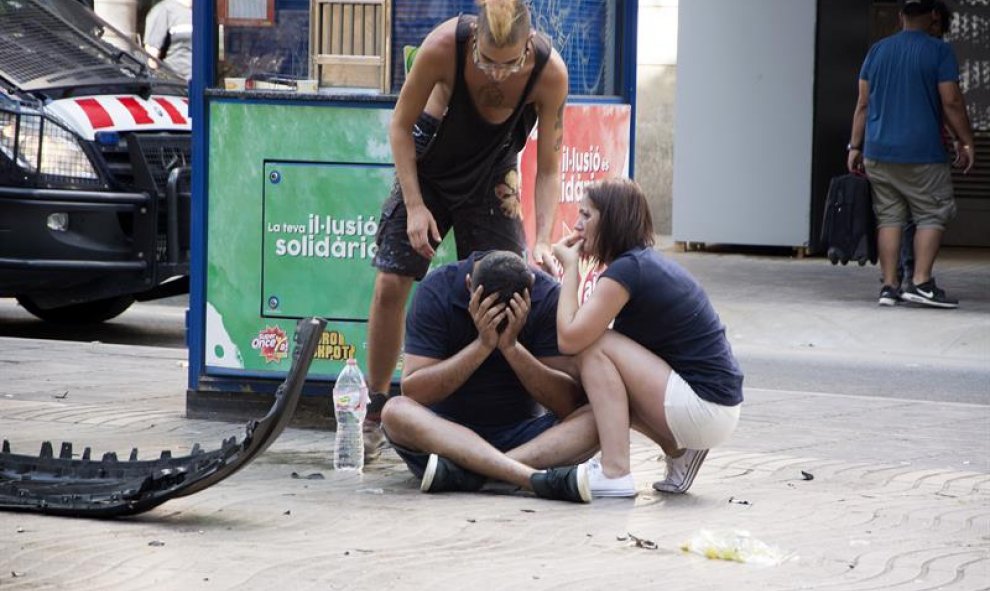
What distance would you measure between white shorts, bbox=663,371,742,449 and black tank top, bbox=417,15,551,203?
42.5 inches

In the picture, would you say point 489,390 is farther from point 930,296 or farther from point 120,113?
point 930,296

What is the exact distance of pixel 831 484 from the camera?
634 centimetres

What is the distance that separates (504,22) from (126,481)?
183cm

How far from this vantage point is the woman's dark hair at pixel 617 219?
6004 millimetres

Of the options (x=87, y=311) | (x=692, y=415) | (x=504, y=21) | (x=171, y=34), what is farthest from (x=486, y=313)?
(x=171, y=34)

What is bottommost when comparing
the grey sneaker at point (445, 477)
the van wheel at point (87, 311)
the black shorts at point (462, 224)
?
the van wheel at point (87, 311)

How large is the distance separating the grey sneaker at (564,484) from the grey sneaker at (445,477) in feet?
0.69

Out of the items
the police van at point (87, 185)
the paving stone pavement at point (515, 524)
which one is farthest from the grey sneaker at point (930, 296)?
the police van at point (87, 185)

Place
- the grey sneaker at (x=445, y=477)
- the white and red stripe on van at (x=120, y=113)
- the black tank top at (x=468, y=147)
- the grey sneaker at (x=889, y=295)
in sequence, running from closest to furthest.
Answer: the grey sneaker at (x=445, y=477)
the black tank top at (x=468, y=147)
the white and red stripe on van at (x=120, y=113)
the grey sneaker at (x=889, y=295)

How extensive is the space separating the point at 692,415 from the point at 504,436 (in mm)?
616

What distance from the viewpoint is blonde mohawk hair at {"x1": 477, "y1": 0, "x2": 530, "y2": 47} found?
593cm

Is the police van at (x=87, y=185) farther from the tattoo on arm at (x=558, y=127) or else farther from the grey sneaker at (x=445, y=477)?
the grey sneaker at (x=445, y=477)

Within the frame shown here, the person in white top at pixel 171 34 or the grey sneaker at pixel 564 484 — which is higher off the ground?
the person in white top at pixel 171 34

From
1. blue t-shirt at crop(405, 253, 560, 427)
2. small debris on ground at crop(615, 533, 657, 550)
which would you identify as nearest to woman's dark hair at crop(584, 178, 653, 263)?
blue t-shirt at crop(405, 253, 560, 427)
